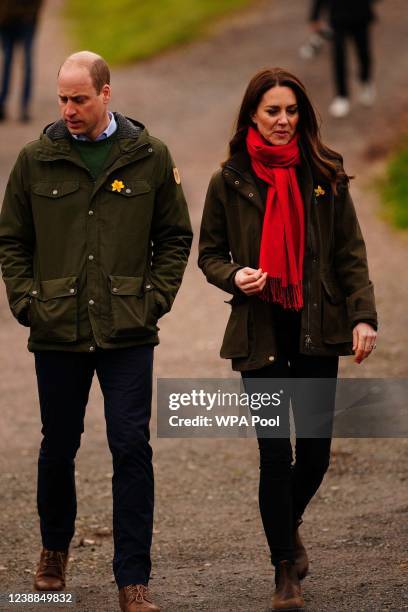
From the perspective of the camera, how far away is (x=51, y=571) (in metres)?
5.69

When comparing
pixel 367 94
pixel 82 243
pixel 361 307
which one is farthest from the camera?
pixel 367 94

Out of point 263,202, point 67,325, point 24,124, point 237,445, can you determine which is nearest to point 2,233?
point 67,325

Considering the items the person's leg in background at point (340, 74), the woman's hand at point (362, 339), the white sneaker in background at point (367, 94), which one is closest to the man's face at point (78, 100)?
the woman's hand at point (362, 339)

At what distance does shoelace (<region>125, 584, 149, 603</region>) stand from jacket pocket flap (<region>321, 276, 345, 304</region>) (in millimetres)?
1321

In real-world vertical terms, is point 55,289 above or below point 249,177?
below

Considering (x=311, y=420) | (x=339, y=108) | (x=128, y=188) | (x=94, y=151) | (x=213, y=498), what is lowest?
(x=213, y=498)

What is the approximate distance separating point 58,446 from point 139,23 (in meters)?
17.7

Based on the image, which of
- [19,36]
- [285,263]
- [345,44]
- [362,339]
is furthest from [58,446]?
[19,36]

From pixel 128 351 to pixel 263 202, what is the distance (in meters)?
0.78

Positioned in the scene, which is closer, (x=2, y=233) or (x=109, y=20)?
(x=2, y=233)

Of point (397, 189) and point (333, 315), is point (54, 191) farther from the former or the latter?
point (397, 189)

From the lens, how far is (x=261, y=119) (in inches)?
216

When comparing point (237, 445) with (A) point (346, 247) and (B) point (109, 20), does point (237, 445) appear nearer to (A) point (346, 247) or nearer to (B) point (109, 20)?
(A) point (346, 247)

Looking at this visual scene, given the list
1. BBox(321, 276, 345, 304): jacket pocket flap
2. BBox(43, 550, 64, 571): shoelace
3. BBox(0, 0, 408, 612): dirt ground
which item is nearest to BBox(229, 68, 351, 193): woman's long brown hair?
BBox(321, 276, 345, 304): jacket pocket flap
